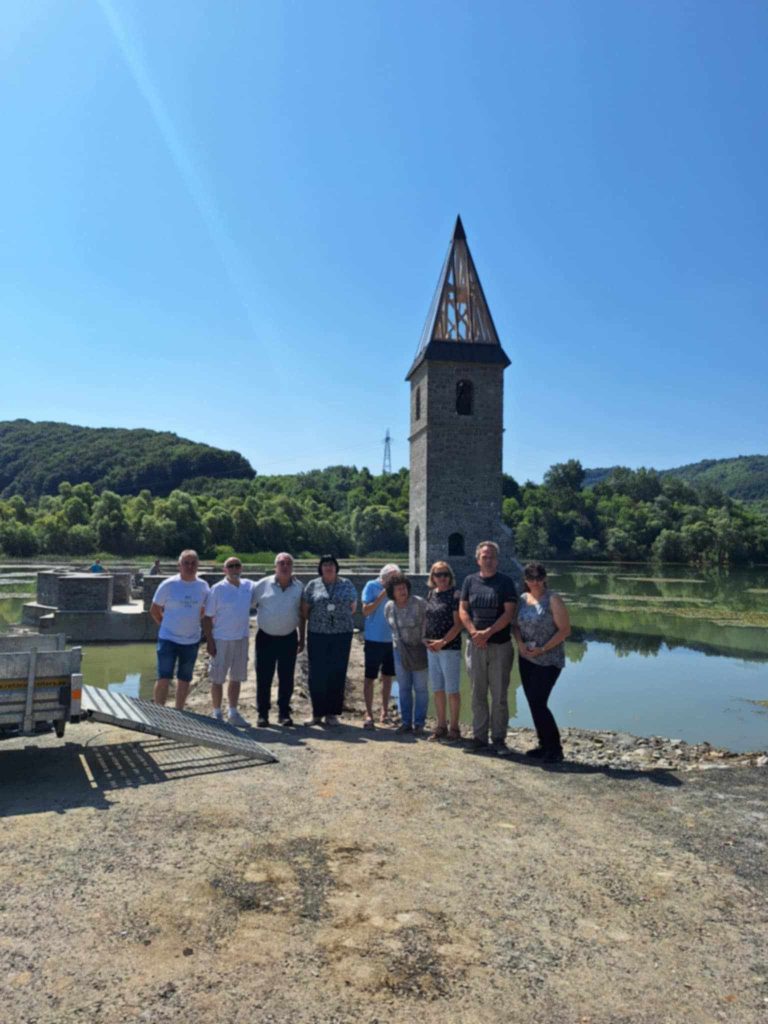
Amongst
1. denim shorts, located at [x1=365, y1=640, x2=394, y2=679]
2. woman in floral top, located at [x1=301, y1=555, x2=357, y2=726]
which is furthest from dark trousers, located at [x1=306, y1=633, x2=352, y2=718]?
denim shorts, located at [x1=365, y1=640, x2=394, y2=679]

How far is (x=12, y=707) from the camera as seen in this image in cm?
475

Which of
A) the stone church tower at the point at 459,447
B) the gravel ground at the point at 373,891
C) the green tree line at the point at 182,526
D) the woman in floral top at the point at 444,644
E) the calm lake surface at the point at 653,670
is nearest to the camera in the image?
the gravel ground at the point at 373,891

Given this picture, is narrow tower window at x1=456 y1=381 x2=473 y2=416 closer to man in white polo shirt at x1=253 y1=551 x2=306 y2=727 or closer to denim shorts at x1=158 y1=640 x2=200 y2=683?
man in white polo shirt at x1=253 y1=551 x2=306 y2=727

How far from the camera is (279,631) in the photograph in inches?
267

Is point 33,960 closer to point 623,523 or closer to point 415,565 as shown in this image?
point 415,565

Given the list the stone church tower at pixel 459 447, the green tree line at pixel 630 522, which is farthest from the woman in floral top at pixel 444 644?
the green tree line at pixel 630 522

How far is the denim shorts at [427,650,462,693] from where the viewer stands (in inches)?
254

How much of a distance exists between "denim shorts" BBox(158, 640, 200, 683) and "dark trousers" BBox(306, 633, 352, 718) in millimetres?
1074

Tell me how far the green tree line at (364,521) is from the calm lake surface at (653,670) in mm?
25048

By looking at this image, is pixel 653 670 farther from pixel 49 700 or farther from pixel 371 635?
pixel 49 700

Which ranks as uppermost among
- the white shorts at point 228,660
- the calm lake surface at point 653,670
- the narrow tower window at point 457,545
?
the narrow tower window at point 457,545

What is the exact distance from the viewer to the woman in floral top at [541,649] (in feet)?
19.4

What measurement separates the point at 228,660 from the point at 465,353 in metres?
19.6

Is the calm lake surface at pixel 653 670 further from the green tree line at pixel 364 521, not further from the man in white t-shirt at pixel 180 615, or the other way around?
the green tree line at pixel 364 521
